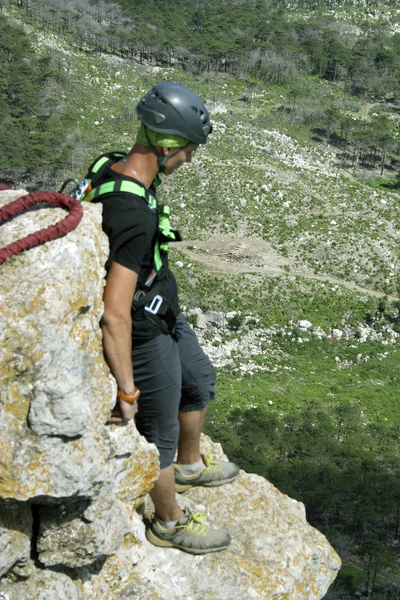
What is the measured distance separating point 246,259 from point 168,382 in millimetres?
43930

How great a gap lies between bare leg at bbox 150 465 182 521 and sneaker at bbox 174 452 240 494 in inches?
28.7

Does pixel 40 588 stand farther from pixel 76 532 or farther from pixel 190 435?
pixel 190 435

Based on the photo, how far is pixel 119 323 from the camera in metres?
4.98

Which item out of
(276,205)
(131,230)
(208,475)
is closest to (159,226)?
(131,230)

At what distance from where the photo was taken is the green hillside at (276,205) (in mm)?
31875

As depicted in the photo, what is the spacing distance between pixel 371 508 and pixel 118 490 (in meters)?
25.2

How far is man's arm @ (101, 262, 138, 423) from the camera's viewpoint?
16.1ft

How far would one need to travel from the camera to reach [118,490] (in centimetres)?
570

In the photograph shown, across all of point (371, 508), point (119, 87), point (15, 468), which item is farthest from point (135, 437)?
point (119, 87)

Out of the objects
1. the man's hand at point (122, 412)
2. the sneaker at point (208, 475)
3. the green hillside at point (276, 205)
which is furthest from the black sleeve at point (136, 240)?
the green hillside at point (276, 205)

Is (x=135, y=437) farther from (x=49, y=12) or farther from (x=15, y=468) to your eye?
(x=49, y=12)

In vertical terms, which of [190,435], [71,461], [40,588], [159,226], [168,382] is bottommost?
[40,588]

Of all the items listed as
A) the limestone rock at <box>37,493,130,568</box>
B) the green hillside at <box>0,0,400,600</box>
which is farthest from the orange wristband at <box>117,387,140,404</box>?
the green hillside at <box>0,0,400,600</box>

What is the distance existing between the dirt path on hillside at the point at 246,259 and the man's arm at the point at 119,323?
41.9 m
